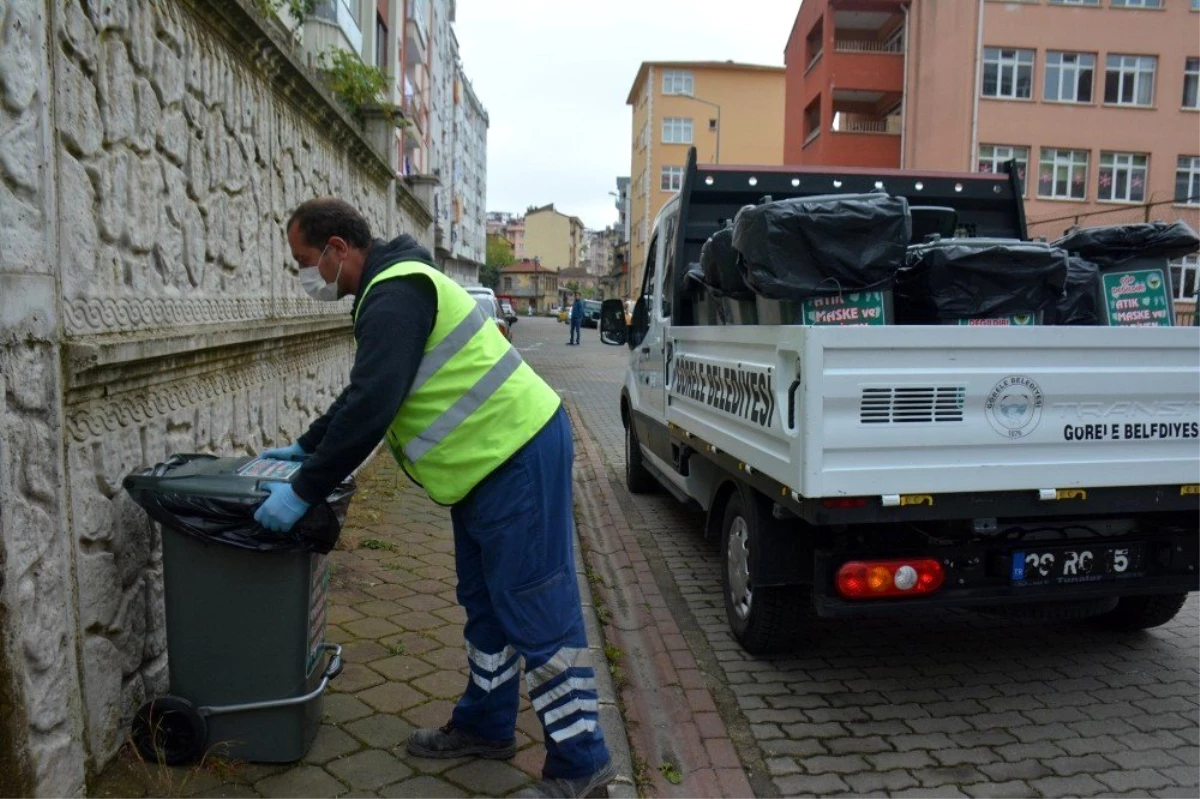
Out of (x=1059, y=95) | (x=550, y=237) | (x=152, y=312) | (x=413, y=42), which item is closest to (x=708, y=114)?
(x=1059, y=95)

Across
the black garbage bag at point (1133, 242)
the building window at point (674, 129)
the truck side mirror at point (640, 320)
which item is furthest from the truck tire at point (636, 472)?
the building window at point (674, 129)

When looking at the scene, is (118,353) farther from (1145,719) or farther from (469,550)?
(1145,719)

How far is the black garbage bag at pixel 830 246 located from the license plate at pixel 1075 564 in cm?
124

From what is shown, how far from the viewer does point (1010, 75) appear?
33.3m

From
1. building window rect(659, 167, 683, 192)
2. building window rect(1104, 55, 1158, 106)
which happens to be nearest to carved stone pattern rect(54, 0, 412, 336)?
building window rect(1104, 55, 1158, 106)

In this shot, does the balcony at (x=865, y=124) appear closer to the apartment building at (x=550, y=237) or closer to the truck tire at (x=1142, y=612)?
the truck tire at (x=1142, y=612)

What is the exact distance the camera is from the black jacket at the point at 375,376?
→ 109 inches

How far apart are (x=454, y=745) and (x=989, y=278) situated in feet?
8.99

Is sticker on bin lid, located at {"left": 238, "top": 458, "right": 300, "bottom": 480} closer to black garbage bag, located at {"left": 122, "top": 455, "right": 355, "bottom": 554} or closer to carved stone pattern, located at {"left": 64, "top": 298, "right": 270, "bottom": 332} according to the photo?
black garbage bag, located at {"left": 122, "top": 455, "right": 355, "bottom": 554}

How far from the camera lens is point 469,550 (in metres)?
3.18

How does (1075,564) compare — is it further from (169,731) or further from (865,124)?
(865,124)

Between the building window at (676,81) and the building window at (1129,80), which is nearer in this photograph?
the building window at (1129,80)

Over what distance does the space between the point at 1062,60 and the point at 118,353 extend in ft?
122

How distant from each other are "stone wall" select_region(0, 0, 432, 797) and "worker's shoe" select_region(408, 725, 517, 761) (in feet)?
3.12
